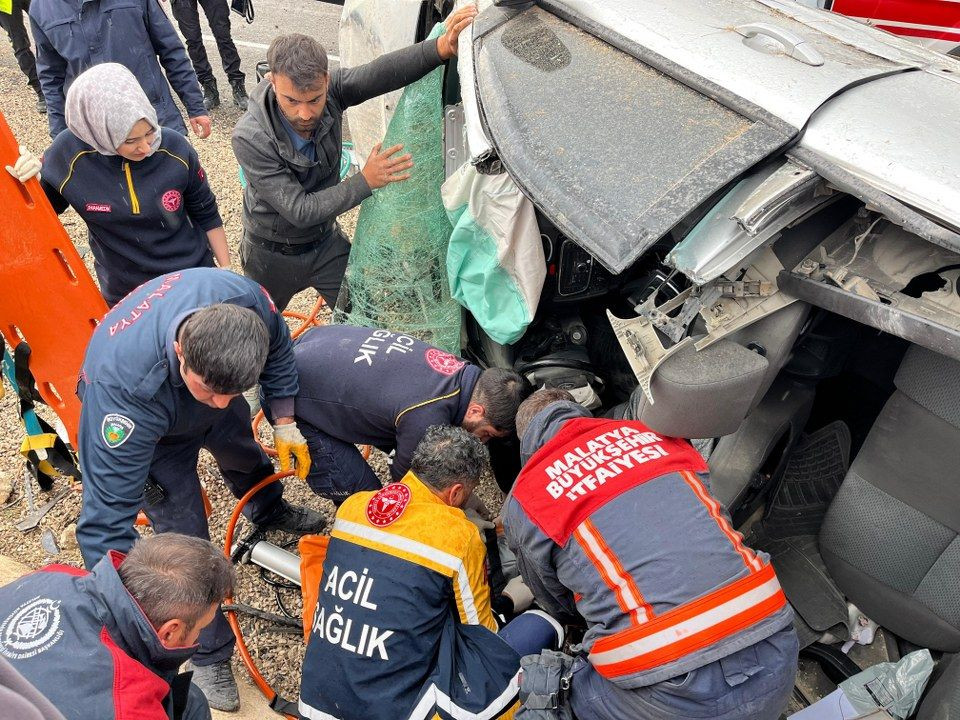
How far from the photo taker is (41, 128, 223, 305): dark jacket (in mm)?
2658

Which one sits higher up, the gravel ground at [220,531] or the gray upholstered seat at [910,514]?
the gray upholstered seat at [910,514]

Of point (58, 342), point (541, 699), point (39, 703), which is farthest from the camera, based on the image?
point (58, 342)

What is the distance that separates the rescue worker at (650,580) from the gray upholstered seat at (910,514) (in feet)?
1.63

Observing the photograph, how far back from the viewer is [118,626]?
1.52 m

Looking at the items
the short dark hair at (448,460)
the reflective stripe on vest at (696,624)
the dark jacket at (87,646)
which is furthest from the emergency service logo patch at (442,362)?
the dark jacket at (87,646)

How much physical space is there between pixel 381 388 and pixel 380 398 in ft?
0.11

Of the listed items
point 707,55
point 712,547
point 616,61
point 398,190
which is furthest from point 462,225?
point 712,547

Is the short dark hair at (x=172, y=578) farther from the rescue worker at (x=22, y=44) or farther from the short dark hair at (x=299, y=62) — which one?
the rescue worker at (x=22, y=44)

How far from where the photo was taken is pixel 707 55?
79.6 inches

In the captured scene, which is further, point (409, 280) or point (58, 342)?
point (409, 280)

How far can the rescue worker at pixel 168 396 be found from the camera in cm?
197

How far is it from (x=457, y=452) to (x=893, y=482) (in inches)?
47.8

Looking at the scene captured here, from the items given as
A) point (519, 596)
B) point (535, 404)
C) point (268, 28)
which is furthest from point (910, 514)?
point (268, 28)

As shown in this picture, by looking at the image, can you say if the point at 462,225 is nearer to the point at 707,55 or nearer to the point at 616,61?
the point at 616,61
